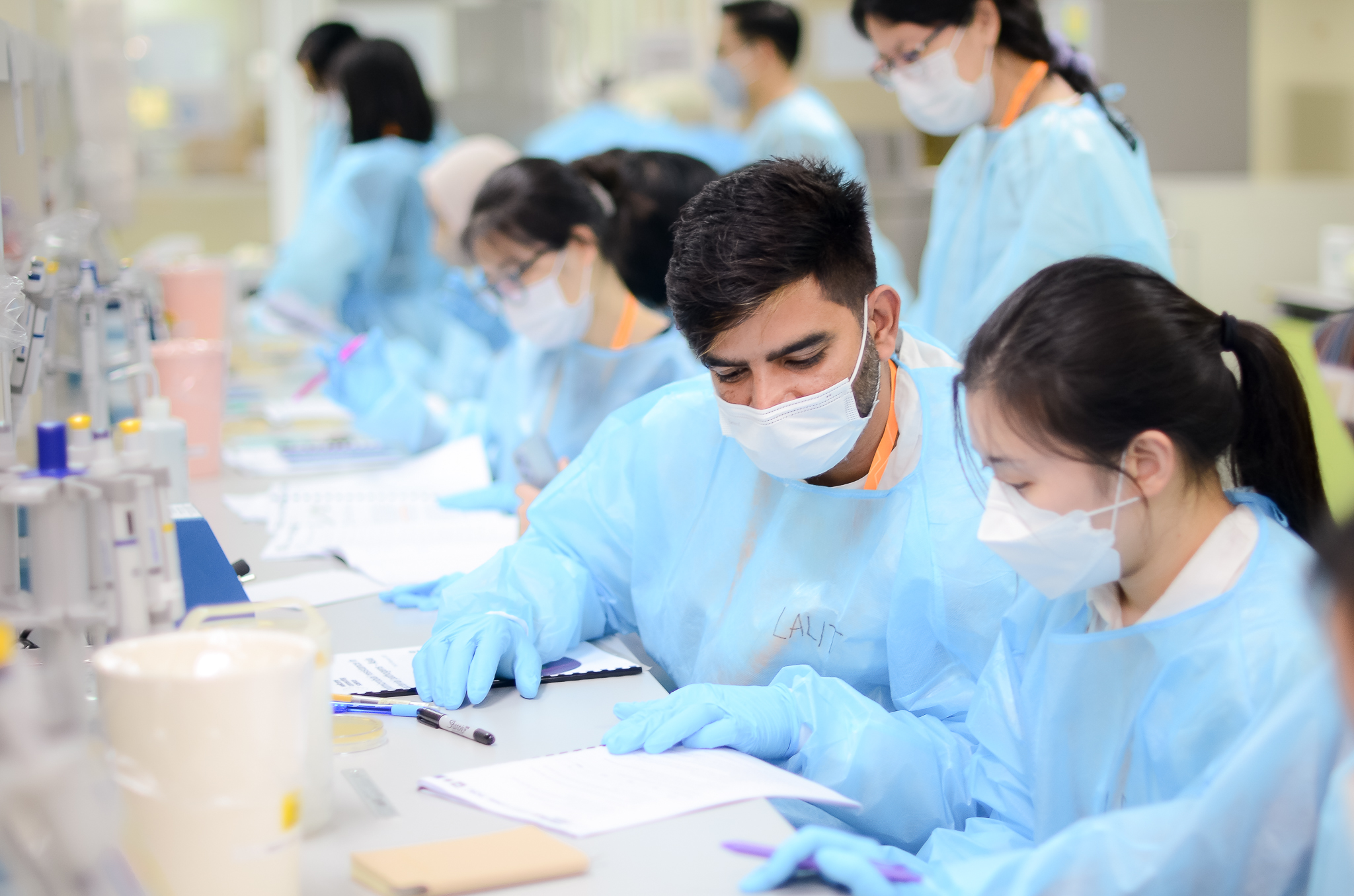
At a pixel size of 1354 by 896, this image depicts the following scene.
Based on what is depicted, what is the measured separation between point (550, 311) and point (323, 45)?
6.92ft

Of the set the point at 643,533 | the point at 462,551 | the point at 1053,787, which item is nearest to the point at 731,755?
the point at 1053,787

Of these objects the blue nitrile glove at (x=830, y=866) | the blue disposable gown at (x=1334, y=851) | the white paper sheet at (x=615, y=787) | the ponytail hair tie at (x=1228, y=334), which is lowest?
the white paper sheet at (x=615, y=787)

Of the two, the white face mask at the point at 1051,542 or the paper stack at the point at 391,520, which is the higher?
the white face mask at the point at 1051,542

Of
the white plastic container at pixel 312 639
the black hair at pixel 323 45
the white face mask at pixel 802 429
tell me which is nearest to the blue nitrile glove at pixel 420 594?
the white face mask at pixel 802 429

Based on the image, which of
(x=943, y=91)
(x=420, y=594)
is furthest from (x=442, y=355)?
(x=420, y=594)

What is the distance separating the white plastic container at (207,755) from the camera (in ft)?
2.26

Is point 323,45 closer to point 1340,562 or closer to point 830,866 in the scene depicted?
point 830,866

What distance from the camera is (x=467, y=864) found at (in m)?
0.84

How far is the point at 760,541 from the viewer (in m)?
1.35

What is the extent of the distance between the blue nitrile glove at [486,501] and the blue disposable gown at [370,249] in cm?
132

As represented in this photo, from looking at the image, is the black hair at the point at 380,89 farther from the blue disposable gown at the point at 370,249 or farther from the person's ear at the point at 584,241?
the person's ear at the point at 584,241

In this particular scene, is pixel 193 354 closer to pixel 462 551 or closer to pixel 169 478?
pixel 462 551

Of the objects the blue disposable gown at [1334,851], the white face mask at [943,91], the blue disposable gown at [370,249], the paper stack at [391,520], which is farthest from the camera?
the blue disposable gown at [370,249]

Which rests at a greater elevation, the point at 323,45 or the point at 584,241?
the point at 323,45
